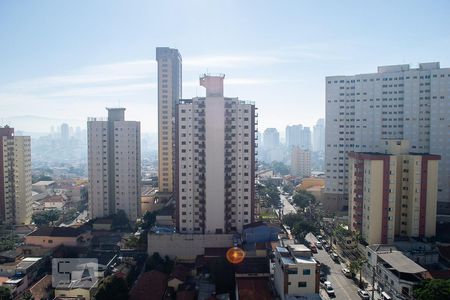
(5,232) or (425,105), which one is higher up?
(425,105)

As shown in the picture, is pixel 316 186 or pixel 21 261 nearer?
pixel 21 261

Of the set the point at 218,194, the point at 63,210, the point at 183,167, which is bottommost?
the point at 63,210

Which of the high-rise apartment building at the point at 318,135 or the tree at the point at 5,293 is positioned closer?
the tree at the point at 5,293

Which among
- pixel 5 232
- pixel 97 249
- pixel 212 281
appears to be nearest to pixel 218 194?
pixel 212 281

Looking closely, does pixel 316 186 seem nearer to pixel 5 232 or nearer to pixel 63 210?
pixel 63 210

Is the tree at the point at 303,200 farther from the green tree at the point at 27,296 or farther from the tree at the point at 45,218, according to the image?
the green tree at the point at 27,296

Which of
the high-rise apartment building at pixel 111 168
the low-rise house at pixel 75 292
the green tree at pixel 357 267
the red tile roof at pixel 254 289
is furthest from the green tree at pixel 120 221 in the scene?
the green tree at pixel 357 267
